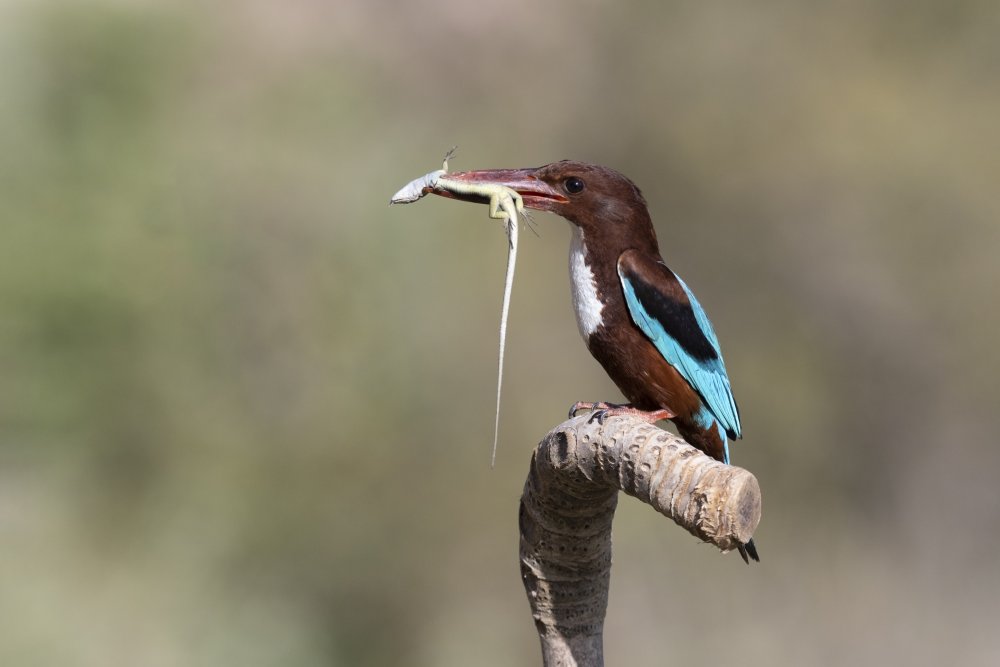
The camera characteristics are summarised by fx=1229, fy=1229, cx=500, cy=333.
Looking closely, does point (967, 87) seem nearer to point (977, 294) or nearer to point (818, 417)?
point (977, 294)

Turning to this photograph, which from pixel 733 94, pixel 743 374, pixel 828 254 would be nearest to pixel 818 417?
pixel 743 374

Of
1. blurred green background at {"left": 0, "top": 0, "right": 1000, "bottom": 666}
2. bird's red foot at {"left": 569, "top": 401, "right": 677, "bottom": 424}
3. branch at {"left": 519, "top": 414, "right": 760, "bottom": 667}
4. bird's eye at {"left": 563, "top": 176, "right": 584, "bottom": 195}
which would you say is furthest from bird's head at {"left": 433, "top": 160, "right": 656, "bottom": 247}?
blurred green background at {"left": 0, "top": 0, "right": 1000, "bottom": 666}

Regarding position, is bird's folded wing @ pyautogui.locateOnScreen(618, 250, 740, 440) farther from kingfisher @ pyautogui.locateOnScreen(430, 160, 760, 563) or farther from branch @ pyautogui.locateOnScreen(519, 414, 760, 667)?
branch @ pyautogui.locateOnScreen(519, 414, 760, 667)

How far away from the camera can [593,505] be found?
2303 mm

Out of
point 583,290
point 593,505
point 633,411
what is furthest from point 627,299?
point 593,505

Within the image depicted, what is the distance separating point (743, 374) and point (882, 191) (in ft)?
3.66

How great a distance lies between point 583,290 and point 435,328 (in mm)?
2526

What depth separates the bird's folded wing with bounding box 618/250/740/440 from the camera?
275 cm

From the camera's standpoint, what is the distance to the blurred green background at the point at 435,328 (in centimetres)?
487

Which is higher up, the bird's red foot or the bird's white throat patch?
the bird's white throat patch

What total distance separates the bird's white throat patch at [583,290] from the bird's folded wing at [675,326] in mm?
74

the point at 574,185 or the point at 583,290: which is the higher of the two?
the point at 574,185

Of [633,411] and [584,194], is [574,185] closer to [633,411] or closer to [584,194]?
[584,194]

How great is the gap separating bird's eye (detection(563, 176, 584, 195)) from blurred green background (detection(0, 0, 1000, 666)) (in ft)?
8.16
